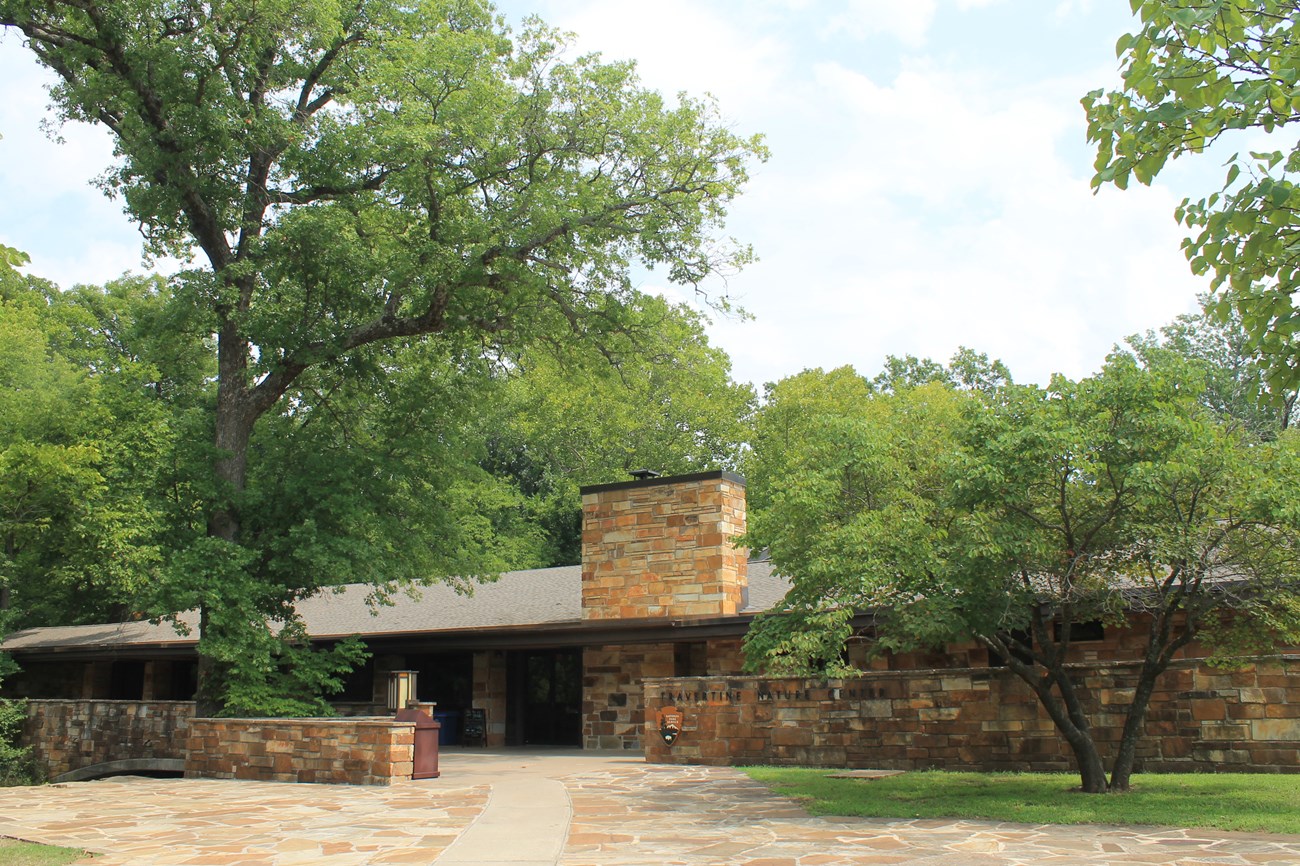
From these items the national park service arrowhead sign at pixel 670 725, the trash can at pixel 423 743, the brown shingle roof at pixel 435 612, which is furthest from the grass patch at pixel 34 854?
the brown shingle roof at pixel 435 612

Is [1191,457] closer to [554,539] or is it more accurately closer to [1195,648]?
[1195,648]

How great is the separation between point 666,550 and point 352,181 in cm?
862

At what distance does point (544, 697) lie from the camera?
21.1 metres

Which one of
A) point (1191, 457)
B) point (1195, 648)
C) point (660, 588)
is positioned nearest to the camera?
point (1191, 457)

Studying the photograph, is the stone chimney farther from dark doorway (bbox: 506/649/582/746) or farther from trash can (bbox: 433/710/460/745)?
trash can (bbox: 433/710/460/745)

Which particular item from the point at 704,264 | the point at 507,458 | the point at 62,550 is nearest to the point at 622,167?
the point at 704,264

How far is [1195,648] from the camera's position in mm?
12992

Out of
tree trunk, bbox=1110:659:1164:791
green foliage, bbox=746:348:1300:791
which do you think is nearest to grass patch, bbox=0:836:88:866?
green foliage, bbox=746:348:1300:791

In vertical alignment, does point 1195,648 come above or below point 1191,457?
below

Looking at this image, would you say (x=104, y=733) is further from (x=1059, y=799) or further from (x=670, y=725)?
(x=1059, y=799)

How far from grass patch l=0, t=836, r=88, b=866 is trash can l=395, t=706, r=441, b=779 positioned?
520 cm

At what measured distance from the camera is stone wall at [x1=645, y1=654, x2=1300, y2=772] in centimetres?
1102

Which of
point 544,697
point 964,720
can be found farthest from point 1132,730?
point 544,697

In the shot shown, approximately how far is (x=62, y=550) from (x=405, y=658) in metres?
7.53
